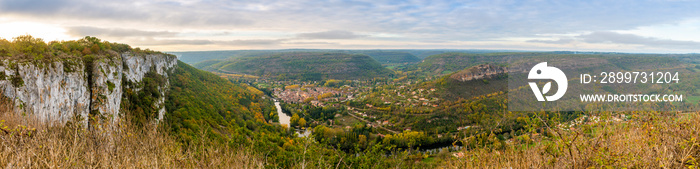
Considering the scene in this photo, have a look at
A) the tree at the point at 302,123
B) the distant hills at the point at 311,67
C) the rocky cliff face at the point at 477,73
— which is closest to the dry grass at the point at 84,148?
the tree at the point at 302,123

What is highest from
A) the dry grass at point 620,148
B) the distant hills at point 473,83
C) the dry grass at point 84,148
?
the dry grass at point 620,148

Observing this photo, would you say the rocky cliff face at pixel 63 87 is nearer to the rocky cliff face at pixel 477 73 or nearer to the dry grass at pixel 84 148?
the dry grass at pixel 84 148

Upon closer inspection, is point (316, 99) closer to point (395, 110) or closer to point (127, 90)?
point (395, 110)

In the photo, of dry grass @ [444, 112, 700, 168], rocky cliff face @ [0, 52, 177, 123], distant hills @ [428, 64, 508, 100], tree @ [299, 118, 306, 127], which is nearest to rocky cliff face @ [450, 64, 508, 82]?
distant hills @ [428, 64, 508, 100]

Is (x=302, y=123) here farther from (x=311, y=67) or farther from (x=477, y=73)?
(x=311, y=67)

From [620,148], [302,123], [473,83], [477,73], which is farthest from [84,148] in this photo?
[477,73]

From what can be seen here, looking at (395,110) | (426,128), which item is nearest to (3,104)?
(426,128)

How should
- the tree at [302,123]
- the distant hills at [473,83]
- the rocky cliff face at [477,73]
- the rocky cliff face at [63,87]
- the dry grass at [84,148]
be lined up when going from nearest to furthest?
1. the dry grass at [84,148]
2. the rocky cliff face at [63,87]
3. the tree at [302,123]
4. the distant hills at [473,83]
5. the rocky cliff face at [477,73]
